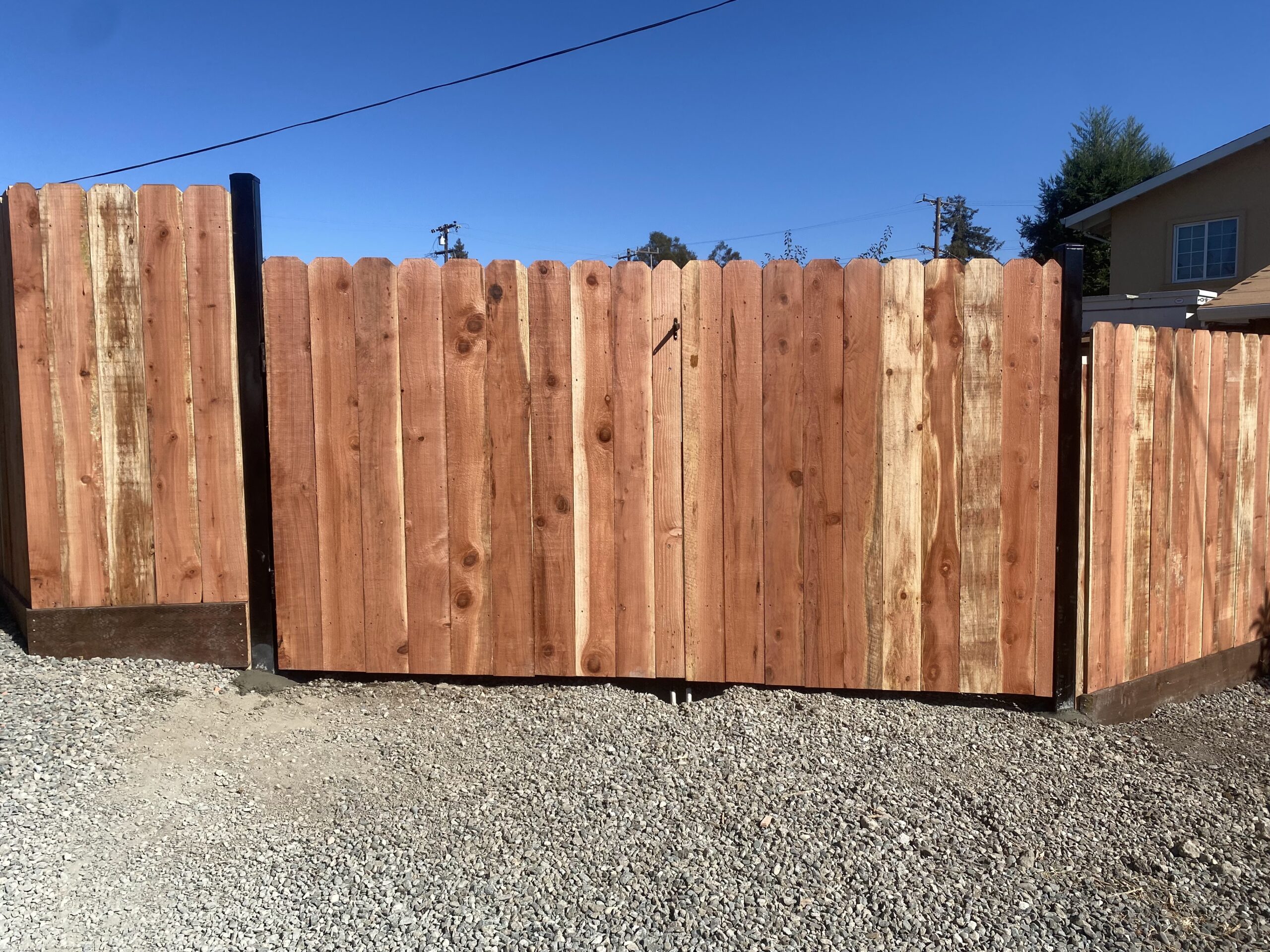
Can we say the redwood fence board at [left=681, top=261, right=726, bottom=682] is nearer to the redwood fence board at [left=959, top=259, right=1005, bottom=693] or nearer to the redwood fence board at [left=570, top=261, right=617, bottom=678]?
the redwood fence board at [left=570, top=261, right=617, bottom=678]

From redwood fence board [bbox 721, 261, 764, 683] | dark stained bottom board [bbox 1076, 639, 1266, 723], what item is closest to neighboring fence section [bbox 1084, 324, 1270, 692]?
dark stained bottom board [bbox 1076, 639, 1266, 723]

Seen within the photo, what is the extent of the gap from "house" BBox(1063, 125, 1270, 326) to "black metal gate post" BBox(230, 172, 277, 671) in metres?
12.2

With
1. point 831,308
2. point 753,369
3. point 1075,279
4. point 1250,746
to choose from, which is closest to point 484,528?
point 753,369

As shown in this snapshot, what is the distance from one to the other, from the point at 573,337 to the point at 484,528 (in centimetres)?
89

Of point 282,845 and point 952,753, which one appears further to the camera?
point 952,753

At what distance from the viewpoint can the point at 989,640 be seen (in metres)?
3.72

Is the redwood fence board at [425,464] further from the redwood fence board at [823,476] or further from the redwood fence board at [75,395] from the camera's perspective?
the redwood fence board at [823,476]

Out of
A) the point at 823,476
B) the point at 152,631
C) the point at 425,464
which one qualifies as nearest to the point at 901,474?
the point at 823,476

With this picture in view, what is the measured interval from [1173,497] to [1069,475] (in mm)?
892

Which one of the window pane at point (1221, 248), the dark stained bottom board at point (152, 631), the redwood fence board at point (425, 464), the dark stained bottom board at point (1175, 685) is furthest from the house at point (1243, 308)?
the dark stained bottom board at point (152, 631)

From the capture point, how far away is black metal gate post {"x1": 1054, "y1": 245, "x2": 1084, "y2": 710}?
3619 mm

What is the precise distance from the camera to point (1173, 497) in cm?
416

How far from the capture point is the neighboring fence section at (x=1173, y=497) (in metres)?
3.79

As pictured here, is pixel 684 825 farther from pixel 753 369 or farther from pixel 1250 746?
pixel 1250 746
